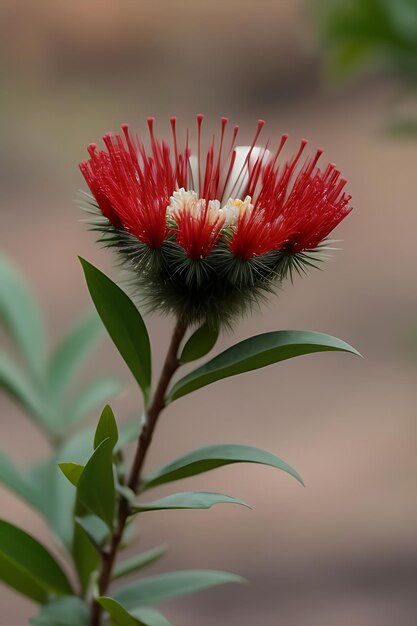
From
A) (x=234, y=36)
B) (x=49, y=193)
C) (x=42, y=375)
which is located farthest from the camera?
(x=234, y=36)

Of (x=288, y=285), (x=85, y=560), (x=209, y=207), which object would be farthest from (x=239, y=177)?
(x=288, y=285)

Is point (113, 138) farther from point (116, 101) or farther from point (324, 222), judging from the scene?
point (116, 101)

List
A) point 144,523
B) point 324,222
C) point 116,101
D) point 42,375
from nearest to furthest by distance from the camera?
point 324,222 < point 42,375 < point 144,523 < point 116,101

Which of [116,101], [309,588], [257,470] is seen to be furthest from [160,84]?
[309,588]

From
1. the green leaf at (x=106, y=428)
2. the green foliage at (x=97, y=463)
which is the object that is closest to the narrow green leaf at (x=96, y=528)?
the green foliage at (x=97, y=463)

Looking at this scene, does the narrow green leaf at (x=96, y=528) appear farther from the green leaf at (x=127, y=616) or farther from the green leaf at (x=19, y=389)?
the green leaf at (x=19, y=389)

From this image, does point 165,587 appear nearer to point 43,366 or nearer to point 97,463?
point 97,463

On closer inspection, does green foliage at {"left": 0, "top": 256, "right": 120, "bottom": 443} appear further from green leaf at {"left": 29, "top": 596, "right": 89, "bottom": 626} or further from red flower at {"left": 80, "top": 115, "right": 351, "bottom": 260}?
red flower at {"left": 80, "top": 115, "right": 351, "bottom": 260}
